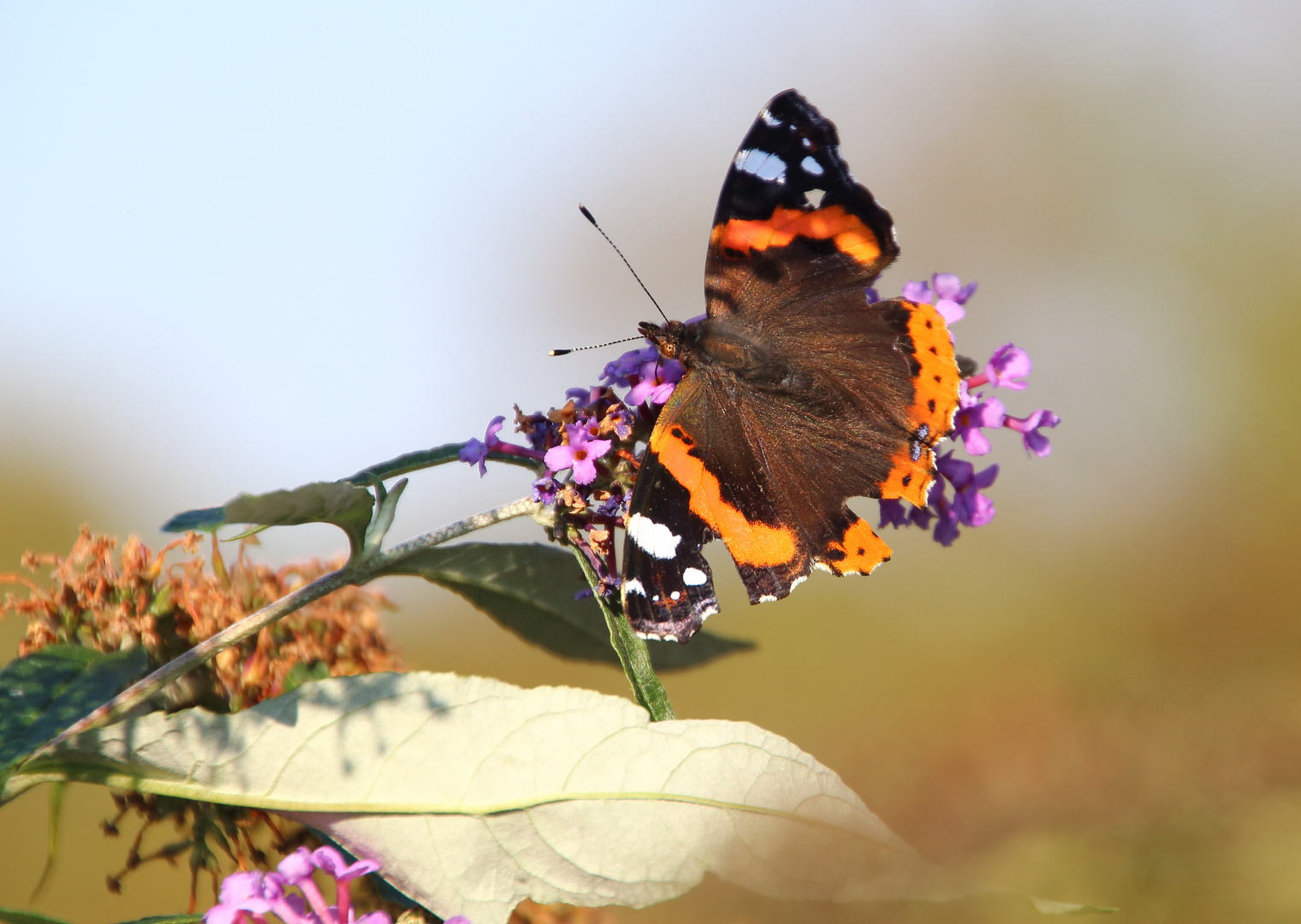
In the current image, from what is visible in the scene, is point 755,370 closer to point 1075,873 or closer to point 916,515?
point 916,515

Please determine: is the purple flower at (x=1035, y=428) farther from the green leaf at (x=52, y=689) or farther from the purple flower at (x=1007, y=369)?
the green leaf at (x=52, y=689)

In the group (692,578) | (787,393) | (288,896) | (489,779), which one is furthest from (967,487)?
(288,896)

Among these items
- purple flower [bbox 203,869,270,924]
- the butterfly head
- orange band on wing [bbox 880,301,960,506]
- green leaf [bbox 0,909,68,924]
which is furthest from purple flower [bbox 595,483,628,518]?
green leaf [bbox 0,909,68,924]

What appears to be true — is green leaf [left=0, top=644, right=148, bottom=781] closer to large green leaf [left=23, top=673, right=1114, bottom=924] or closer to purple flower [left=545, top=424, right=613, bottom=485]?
large green leaf [left=23, top=673, right=1114, bottom=924]

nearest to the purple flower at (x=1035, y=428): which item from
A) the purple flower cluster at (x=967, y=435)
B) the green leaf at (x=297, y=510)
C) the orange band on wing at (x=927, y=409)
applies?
the purple flower cluster at (x=967, y=435)

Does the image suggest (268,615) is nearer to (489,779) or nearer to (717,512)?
(489,779)

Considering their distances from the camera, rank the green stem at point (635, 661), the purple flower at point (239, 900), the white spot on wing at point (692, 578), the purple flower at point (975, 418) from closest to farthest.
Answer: the purple flower at point (239, 900)
the green stem at point (635, 661)
the white spot on wing at point (692, 578)
the purple flower at point (975, 418)

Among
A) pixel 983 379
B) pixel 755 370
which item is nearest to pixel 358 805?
pixel 755 370
